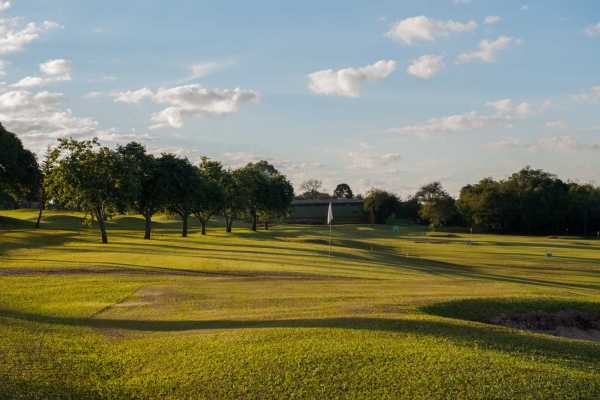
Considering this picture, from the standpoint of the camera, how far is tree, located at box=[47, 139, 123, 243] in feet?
165

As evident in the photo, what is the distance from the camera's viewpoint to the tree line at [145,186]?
2023 inches

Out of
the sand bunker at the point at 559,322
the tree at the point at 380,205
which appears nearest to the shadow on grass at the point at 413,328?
the sand bunker at the point at 559,322

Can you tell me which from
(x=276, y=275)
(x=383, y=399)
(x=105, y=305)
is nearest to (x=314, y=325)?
(x=383, y=399)

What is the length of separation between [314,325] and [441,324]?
3.34 meters

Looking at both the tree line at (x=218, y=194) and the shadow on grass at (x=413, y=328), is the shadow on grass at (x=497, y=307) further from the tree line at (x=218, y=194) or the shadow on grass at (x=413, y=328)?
the tree line at (x=218, y=194)

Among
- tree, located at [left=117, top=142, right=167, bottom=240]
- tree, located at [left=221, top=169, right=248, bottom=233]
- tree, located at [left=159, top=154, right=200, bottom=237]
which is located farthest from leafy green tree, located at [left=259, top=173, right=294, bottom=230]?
tree, located at [left=117, top=142, right=167, bottom=240]

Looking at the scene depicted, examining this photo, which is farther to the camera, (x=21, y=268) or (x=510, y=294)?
(x=21, y=268)

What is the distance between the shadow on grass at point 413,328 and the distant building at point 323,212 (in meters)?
137

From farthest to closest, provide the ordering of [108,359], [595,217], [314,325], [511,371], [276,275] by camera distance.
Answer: [595,217]
[276,275]
[314,325]
[108,359]
[511,371]

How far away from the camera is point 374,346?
431 inches

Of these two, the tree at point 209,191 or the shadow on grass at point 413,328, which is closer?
the shadow on grass at point 413,328

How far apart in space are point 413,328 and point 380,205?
131073mm

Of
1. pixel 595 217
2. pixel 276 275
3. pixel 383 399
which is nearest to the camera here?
pixel 383 399

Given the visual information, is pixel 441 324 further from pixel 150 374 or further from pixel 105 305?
pixel 105 305
